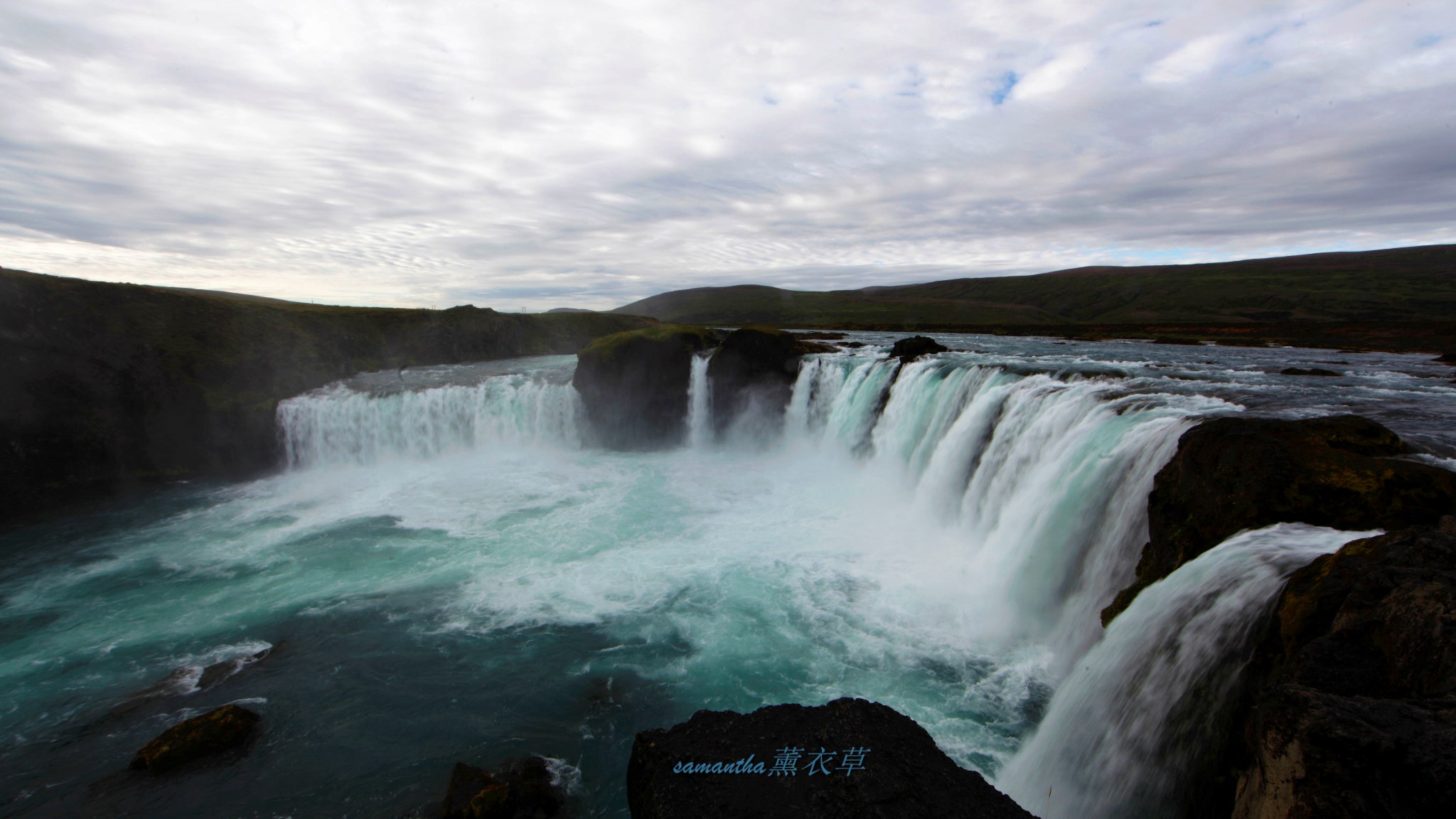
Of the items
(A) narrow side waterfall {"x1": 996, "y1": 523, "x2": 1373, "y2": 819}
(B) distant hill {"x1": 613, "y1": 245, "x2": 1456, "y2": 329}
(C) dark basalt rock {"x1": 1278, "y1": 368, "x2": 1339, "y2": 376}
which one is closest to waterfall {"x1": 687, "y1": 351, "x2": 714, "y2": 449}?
(C) dark basalt rock {"x1": 1278, "y1": 368, "x2": 1339, "y2": 376}

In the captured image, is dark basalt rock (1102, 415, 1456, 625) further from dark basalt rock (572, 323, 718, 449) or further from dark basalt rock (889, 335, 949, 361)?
dark basalt rock (572, 323, 718, 449)

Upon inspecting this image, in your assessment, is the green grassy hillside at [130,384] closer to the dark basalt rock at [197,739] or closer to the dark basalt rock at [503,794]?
the dark basalt rock at [197,739]

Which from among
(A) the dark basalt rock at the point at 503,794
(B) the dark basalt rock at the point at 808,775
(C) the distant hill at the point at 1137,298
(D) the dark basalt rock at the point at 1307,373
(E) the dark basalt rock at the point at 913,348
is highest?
(C) the distant hill at the point at 1137,298

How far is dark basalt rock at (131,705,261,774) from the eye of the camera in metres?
8.41

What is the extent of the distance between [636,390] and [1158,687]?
2499cm

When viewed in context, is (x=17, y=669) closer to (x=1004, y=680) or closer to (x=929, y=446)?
(x=1004, y=680)

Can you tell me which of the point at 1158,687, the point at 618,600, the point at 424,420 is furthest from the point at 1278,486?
the point at 424,420

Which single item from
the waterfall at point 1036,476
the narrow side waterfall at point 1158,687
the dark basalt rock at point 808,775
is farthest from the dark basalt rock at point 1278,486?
the dark basalt rock at point 808,775

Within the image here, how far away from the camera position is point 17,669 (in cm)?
1109

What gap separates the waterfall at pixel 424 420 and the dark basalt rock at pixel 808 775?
81.1 ft

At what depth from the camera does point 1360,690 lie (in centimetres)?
390

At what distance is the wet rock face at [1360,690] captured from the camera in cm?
309

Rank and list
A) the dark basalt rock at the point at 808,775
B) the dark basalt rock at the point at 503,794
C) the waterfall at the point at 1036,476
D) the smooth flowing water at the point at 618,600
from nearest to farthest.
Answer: the dark basalt rock at the point at 808,775 → the dark basalt rock at the point at 503,794 → the smooth flowing water at the point at 618,600 → the waterfall at the point at 1036,476

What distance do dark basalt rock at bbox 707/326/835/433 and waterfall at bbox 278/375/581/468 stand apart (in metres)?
7.48
